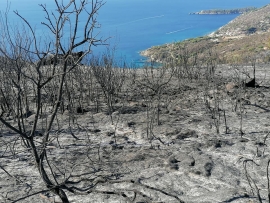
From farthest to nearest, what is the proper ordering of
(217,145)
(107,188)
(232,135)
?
(232,135), (217,145), (107,188)

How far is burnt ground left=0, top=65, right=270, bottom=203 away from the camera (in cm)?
406

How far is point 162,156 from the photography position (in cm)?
512

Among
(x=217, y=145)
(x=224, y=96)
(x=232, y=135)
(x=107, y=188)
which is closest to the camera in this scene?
(x=107, y=188)

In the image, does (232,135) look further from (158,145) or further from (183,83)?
(183,83)

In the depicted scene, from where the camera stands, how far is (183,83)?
1016 centimetres

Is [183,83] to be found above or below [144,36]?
below

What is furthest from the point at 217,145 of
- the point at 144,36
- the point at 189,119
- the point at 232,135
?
the point at 144,36

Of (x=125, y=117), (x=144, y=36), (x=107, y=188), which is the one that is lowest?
(x=107, y=188)

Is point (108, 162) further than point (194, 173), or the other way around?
point (108, 162)

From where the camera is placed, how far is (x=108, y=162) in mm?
5012

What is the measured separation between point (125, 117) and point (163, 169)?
2.64m

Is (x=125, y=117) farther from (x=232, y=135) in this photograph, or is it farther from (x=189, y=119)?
(x=232, y=135)

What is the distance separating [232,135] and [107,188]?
2.60 metres

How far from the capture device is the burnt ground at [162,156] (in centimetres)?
406
